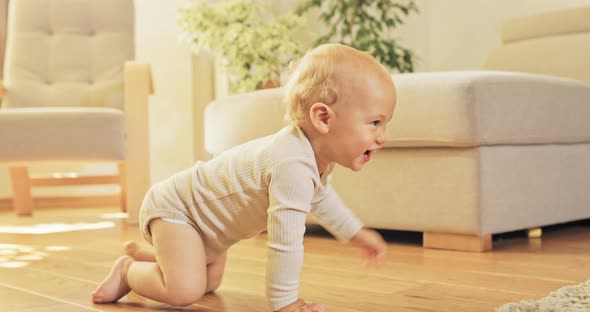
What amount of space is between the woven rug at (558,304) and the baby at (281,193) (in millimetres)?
213

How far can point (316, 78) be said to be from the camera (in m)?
0.98

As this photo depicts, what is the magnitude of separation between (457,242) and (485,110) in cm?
31

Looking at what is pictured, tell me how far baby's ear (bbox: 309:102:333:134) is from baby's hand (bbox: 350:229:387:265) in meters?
0.21

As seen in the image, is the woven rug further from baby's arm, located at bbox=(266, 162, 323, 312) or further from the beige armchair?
the beige armchair

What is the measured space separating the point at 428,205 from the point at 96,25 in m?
1.99

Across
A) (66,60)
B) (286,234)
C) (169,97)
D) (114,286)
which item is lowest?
(114,286)

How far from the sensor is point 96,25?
124 inches

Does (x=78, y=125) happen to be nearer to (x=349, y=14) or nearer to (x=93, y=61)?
(x=93, y=61)

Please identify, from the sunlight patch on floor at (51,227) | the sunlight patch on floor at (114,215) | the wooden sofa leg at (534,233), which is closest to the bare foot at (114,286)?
the wooden sofa leg at (534,233)

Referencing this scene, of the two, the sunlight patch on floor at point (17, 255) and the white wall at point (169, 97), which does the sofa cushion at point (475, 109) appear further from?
the white wall at point (169, 97)

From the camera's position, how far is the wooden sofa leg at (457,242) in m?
1.63

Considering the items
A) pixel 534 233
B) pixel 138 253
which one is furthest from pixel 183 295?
pixel 534 233

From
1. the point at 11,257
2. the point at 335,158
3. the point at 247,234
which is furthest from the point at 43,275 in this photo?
the point at 335,158

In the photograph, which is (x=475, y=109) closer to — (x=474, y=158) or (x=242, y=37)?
(x=474, y=158)
